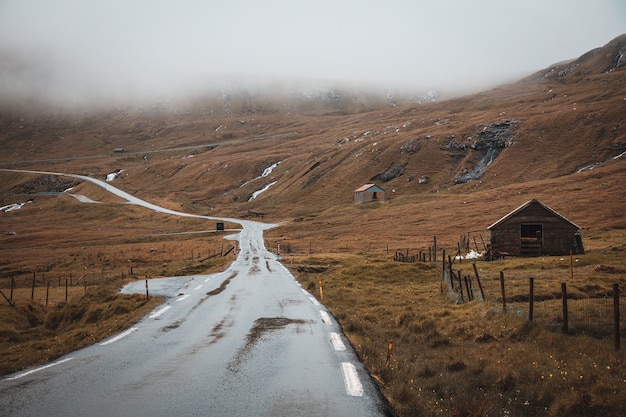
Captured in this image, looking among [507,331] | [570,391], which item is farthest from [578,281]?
[570,391]

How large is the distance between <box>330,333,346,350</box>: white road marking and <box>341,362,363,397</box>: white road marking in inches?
66.7

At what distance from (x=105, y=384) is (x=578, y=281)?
24629mm

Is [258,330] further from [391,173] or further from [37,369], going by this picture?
[391,173]

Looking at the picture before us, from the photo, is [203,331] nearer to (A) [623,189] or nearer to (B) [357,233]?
(B) [357,233]

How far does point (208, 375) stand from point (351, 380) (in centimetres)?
284

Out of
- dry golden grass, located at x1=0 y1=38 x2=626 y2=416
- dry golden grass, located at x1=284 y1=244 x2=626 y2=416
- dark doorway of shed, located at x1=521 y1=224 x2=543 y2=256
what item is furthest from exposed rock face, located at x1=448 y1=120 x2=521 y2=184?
dry golden grass, located at x1=284 y1=244 x2=626 y2=416

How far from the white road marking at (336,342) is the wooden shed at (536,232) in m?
41.3

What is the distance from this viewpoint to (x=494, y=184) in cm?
13038

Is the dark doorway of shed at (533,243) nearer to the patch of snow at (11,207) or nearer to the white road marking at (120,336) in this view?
the white road marking at (120,336)

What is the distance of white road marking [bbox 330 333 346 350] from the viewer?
11.8 m

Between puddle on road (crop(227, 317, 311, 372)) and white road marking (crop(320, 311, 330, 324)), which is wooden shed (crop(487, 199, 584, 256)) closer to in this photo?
white road marking (crop(320, 311, 330, 324))

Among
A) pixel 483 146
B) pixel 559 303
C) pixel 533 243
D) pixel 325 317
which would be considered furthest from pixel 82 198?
pixel 559 303

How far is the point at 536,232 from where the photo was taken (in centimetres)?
5188

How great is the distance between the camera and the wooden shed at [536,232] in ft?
164
